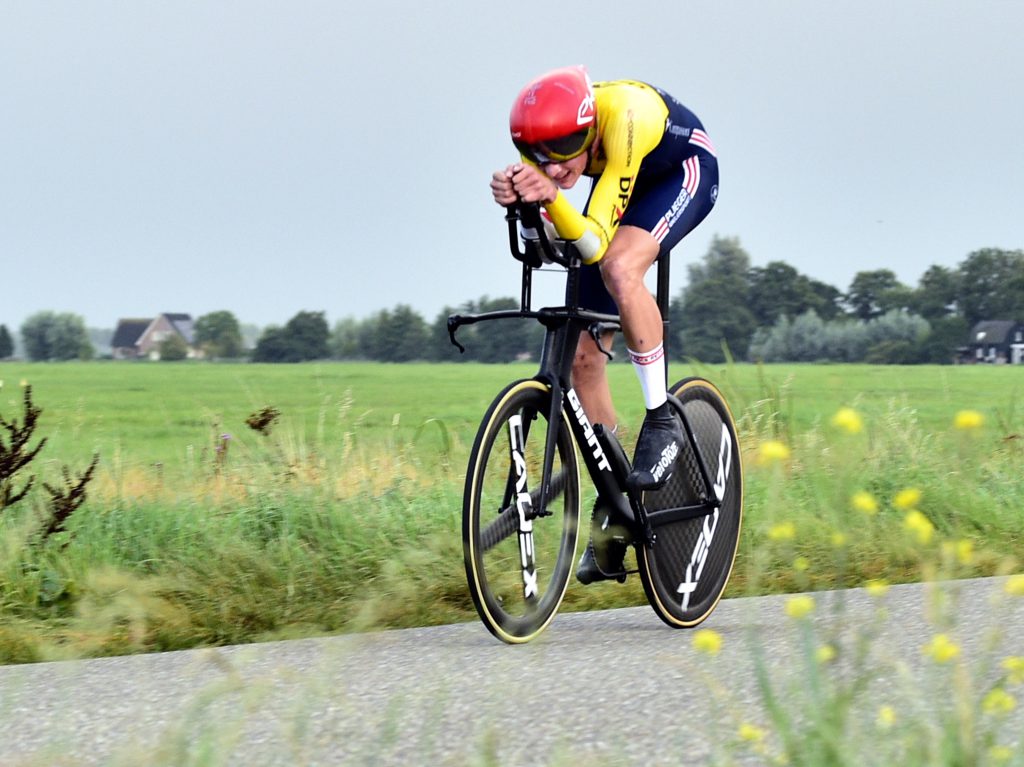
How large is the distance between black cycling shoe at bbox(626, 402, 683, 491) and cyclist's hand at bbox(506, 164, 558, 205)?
111 cm

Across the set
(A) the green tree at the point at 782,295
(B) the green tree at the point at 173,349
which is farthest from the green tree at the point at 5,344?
(A) the green tree at the point at 782,295

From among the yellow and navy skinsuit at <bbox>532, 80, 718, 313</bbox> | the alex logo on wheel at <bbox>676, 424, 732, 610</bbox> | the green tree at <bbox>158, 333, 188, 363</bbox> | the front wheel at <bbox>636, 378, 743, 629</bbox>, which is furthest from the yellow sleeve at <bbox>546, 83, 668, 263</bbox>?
the green tree at <bbox>158, 333, 188, 363</bbox>

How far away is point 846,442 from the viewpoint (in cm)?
269

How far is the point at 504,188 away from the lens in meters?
4.36

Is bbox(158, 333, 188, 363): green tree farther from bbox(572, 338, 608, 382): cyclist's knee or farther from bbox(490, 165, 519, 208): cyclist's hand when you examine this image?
bbox(490, 165, 519, 208): cyclist's hand

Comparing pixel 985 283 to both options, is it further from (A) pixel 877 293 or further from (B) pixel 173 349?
(B) pixel 173 349

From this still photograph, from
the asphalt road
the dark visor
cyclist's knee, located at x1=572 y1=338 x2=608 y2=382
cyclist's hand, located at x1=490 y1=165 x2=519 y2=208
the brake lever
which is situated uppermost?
the dark visor

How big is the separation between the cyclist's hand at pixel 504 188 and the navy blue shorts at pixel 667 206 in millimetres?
765

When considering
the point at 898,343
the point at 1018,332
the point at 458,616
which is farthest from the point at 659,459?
the point at 1018,332

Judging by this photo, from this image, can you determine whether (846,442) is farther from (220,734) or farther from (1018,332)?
(1018,332)

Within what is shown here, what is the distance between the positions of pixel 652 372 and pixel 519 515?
795 mm

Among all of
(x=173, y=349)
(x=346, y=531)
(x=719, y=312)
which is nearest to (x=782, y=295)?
(x=719, y=312)

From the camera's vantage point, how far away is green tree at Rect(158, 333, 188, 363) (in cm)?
8238

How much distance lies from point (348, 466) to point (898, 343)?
6002 centimetres
